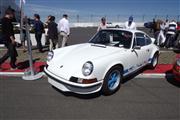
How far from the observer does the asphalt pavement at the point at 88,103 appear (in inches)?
159

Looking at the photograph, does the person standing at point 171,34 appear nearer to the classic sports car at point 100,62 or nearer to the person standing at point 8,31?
the classic sports car at point 100,62

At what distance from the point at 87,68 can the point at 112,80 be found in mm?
825

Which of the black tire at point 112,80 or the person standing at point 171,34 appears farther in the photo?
the person standing at point 171,34

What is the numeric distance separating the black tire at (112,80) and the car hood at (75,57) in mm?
375

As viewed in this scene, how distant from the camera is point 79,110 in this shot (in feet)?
13.9

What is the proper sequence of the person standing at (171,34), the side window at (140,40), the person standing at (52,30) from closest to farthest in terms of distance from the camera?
the side window at (140,40), the person standing at (52,30), the person standing at (171,34)

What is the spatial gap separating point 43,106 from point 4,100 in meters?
0.91

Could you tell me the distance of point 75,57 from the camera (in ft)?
16.5

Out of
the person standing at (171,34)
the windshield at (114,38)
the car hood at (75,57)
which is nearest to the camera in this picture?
the car hood at (75,57)

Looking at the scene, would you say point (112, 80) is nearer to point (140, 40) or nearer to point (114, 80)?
point (114, 80)

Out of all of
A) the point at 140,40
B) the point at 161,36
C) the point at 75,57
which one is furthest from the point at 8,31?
the point at 161,36

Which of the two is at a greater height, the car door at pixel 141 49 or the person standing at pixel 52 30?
the person standing at pixel 52 30

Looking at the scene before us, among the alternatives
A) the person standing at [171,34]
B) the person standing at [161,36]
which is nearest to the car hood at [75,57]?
the person standing at [171,34]

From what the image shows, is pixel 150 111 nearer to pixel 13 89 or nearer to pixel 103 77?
pixel 103 77
